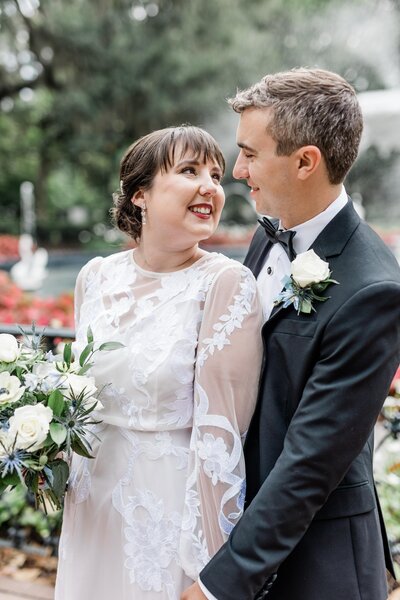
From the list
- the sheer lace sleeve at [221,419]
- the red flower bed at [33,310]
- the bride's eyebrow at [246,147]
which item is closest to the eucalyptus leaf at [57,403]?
the sheer lace sleeve at [221,419]

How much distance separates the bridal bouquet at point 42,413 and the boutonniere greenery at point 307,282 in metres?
0.54

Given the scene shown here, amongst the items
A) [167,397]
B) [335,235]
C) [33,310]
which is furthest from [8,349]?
[33,310]

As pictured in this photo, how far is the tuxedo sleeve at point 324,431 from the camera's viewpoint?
1420 millimetres

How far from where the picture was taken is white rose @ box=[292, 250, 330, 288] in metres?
1.51

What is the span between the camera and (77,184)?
30891 mm

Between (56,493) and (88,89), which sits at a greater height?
(56,493)

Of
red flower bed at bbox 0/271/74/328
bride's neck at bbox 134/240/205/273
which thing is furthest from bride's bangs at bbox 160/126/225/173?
red flower bed at bbox 0/271/74/328

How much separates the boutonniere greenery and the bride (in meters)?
0.17

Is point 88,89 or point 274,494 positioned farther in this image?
point 88,89

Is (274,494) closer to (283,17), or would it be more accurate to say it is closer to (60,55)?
(60,55)

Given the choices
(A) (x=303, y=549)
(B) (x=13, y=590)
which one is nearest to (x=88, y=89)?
(B) (x=13, y=590)

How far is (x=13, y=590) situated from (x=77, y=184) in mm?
29170

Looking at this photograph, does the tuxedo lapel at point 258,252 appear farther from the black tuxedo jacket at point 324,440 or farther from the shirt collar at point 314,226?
the black tuxedo jacket at point 324,440

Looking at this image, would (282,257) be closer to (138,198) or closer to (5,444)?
(138,198)
